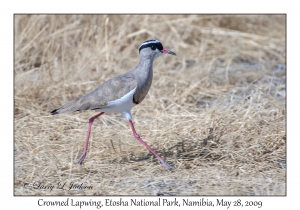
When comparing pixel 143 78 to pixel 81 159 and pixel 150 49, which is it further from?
pixel 81 159

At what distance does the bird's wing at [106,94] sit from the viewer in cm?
533

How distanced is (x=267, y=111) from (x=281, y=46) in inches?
145

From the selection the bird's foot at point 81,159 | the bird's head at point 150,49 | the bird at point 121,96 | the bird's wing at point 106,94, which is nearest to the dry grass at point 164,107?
the bird's foot at point 81,159

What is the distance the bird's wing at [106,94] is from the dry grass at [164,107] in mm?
445

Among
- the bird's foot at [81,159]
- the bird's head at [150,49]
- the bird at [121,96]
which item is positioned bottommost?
the bird's foot at [81,159]

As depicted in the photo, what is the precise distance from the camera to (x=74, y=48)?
8430 mm

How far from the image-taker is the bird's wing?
5.33m

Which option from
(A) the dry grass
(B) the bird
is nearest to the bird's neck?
(B) the bird

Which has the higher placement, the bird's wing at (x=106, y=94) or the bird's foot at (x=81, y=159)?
the bird's wing at (x=106, y=94)

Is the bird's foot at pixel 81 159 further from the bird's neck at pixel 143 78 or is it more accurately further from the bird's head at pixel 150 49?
the bird's head at pixel 150 49

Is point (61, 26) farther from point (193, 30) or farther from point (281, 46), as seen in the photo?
point (281, 46)

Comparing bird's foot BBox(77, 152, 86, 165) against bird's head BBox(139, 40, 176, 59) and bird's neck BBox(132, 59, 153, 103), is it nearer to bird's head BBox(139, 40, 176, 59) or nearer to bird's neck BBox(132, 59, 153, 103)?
bird's neck BBox(132, 59, 153, 103)

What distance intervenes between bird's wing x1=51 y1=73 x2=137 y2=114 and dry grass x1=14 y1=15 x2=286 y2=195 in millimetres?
445

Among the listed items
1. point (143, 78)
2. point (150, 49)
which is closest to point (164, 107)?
point (150, 49)
